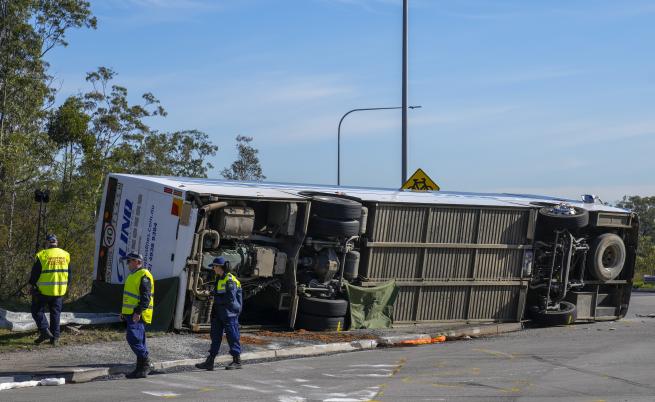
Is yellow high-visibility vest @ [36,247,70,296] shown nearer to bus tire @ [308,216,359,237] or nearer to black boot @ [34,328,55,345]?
black boot @ [34,328,55,345]

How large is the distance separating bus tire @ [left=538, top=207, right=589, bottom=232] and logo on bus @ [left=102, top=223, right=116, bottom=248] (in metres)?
8.09

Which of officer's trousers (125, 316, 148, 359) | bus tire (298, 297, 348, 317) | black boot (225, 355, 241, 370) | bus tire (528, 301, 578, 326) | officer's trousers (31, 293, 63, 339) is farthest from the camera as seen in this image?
bus tire (528, 301, 578, 326)

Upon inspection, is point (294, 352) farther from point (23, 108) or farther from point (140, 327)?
point (23, 108)

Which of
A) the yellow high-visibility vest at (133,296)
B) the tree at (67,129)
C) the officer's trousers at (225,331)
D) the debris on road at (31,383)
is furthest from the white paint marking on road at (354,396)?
the tree at (67,129)

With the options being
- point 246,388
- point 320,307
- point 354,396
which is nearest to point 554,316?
point 320,307

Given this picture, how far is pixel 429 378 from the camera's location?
11.7 meters

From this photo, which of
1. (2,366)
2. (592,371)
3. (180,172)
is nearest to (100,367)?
(2,366)

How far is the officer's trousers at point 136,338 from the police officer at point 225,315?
1.07m

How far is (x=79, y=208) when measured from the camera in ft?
99.7

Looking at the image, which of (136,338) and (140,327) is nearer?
(136,338)

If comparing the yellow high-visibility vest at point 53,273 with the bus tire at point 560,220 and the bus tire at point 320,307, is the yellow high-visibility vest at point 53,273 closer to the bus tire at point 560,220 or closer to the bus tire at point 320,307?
the bus tire at point 320,307

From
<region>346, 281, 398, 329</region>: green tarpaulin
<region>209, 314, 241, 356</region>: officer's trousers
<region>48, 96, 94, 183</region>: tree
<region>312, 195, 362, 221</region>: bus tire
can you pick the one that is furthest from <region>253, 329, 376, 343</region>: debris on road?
<region>48, 96, 94, 183</region>: tree

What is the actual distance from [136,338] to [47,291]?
226 centimetres

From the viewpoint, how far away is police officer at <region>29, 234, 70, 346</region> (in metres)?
12.7
